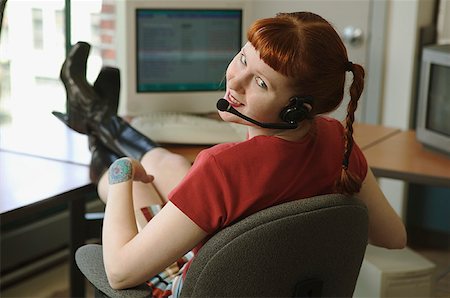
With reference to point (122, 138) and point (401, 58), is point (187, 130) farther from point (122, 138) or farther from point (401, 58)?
point (401, 58)

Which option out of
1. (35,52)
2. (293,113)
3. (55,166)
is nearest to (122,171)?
(293,113)

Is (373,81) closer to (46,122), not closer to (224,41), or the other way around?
(224,41)

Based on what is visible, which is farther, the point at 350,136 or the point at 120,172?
the point at 120,172

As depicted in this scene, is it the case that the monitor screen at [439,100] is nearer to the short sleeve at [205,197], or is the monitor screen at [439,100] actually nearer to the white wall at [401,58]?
the white wall at [401,58]

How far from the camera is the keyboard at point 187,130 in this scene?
226cm

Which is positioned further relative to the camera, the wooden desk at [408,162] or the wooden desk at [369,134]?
the wooden desk at [369,134]

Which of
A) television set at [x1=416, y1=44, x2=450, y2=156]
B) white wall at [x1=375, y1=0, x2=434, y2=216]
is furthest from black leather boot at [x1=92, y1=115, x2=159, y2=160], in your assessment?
white wall at [x1=375, y1=0, x2=434, y2=216]

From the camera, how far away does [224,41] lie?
8.46 feet

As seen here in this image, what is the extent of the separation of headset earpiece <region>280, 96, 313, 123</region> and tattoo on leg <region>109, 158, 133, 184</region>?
0.39 meters

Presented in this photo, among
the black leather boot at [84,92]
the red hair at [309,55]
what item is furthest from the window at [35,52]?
the red hair at [309,55]

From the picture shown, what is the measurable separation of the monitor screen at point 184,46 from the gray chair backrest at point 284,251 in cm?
120

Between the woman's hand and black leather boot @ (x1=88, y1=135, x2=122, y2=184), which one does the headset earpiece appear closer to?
the woman's hand

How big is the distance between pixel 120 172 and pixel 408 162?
100 centimetres

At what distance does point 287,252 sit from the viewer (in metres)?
1.30
